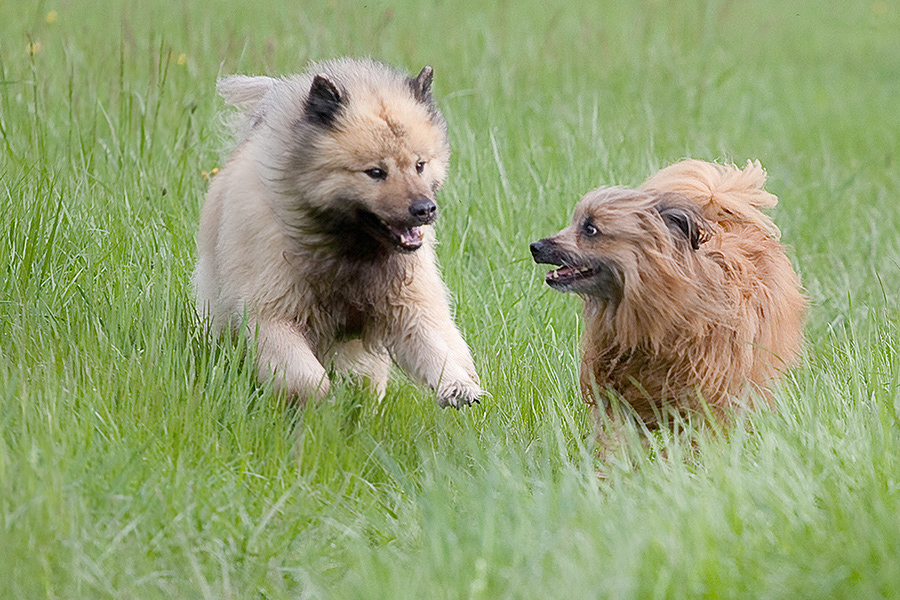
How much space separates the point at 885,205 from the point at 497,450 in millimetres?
4846

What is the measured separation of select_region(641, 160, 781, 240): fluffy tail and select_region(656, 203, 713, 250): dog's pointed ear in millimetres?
237

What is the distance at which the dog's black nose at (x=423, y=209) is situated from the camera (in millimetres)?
3855

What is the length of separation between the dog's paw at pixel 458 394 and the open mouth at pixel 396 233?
530mm

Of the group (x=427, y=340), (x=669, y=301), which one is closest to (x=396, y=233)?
(x=427, y=340)

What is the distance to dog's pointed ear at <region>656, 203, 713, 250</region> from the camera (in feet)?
14.0

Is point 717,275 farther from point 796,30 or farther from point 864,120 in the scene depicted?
point 796,30

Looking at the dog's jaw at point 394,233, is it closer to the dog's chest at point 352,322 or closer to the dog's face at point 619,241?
the dog's chest at point 352,322

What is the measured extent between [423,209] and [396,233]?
0.68ft

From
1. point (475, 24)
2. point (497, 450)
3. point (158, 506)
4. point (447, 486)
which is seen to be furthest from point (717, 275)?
point (475, 24)

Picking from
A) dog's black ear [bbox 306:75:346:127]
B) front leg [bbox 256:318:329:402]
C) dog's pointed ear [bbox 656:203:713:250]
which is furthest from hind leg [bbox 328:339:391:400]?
dog's pointed ear [bbox 656:203:713:250]

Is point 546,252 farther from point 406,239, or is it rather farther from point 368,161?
point 368,161

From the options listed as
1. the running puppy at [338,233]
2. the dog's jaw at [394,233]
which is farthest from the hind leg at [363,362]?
the dog's jaw at [394,233]

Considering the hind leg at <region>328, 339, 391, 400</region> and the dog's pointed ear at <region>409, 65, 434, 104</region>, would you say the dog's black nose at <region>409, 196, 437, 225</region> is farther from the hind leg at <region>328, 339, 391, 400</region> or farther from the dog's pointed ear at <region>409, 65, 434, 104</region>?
the hind leg at <region>328, 339, 391, 400</region>

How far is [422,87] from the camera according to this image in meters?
4.29
